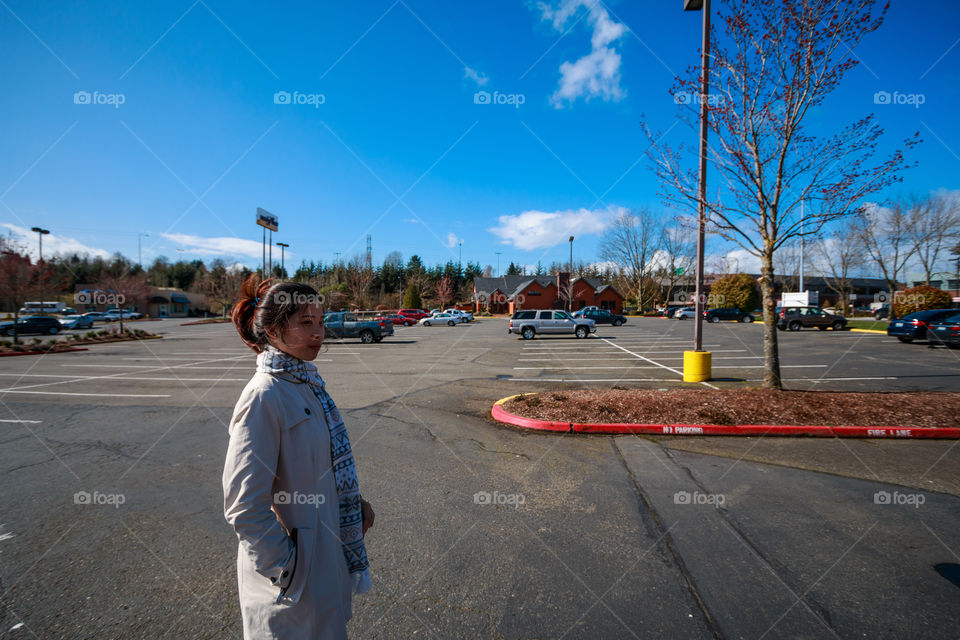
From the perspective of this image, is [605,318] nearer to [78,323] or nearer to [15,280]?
[15,280]

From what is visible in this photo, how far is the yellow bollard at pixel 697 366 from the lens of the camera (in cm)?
1070

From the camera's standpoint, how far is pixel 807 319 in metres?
30.6

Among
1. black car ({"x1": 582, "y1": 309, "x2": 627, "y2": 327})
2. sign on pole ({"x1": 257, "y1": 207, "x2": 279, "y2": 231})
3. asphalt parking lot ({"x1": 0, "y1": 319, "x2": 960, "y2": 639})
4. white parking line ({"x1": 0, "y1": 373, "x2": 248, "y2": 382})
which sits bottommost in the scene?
white parking line ({"x1": 0, "y1": 373, "x2": 248, "y2": 382})

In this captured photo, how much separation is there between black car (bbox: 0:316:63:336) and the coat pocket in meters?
43.3

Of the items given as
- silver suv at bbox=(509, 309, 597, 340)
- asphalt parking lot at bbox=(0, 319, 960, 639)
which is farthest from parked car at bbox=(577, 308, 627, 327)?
asphalt parking lot at bbox=(0, 319, 960, 639)

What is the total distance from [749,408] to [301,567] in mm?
7648

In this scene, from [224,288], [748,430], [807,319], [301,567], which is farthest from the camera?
[224,288]

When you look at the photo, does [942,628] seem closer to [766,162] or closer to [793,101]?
[766,162]

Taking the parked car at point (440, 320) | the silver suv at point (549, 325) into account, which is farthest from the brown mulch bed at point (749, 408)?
the parked car at point (440, 320)

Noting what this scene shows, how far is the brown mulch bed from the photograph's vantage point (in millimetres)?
6727

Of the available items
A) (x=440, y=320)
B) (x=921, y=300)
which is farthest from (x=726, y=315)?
(x=440, y=320)

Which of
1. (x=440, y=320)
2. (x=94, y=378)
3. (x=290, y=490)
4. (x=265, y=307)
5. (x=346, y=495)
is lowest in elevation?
(x=94, y=378)

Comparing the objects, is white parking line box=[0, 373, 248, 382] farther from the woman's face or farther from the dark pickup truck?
the dark pickup truck

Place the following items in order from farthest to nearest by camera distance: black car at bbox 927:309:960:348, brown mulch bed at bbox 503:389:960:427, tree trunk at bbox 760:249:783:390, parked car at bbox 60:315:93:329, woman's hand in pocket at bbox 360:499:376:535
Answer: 1. parked car at bbox 60:315:93:329
2. black car at bbox 927:309:960:348
3. tree trunk at bbox 760:249:783:390
4. brown mulch bed at bbox 503:389:960:427
5. woman's hand in pocket at bbox 360:499:376:535
